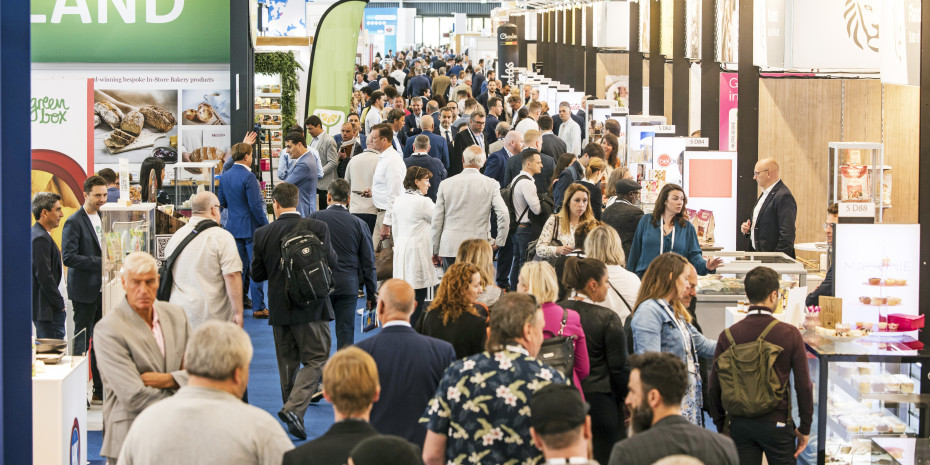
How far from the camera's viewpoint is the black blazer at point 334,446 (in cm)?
305

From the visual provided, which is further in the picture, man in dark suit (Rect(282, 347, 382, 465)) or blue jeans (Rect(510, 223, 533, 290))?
blue jeans (Rect(510, 223, 533, 290))

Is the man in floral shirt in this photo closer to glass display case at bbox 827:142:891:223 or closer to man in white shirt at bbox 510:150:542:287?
glass display case at bbox 827:142:891:223

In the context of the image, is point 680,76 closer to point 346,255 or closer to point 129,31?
point 129,31

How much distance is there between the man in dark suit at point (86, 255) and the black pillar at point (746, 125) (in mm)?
5283

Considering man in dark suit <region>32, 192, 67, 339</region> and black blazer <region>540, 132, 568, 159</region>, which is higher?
black blazer <region>540, 132, 568, 159</region>

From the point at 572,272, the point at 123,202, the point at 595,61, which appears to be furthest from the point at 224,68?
the point at 595,61

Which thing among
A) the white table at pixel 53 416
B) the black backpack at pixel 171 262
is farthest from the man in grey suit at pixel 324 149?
the white table at pixel 53 416

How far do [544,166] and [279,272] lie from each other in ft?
14.8

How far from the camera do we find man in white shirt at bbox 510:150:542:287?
886 centimetres

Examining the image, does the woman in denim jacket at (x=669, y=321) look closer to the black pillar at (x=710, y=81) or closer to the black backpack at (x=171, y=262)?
the black backpack at (x=171, y=262)

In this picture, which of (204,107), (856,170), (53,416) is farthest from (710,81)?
(53,416)

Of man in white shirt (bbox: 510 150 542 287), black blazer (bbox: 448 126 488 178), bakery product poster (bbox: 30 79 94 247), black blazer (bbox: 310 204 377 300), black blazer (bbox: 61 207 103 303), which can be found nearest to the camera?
black blazer (bbox: 61 207 103 303)

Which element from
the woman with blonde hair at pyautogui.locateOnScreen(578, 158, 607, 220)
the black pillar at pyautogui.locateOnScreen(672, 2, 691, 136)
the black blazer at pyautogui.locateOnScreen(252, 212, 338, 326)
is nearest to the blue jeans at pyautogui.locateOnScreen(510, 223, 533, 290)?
the woman with blonde hair at pyautogui.locateOnScreen(578, 158, 607, 220)

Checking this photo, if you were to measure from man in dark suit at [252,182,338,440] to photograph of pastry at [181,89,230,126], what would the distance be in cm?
378
